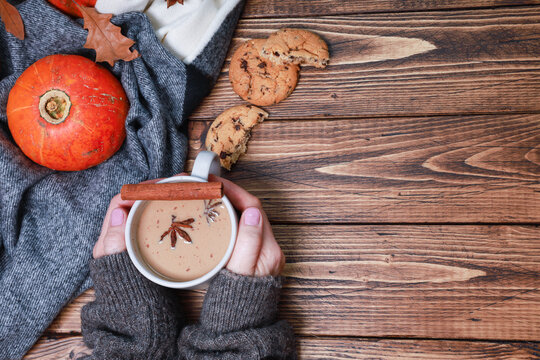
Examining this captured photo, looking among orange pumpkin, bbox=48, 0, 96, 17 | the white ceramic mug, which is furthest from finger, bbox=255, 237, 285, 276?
orange pumpkin, bbox=48, 0, 96, 17

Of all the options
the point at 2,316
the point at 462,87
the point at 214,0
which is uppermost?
the point at 214,0

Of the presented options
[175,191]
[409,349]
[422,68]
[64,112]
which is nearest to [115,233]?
[175,191]

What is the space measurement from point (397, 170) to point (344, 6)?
1.54 ft

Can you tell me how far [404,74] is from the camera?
110cm

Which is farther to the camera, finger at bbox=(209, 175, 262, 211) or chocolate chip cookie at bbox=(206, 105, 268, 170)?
chocolate chip cookie at bbox=(206, 105, 268, 170)

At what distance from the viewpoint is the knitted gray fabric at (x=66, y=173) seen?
3.45 feet

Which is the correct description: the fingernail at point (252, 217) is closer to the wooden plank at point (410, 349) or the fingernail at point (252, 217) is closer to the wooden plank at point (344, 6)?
the wooden plank at point (410, 349)

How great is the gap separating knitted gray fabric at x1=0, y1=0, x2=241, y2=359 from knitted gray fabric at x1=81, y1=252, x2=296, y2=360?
170mm

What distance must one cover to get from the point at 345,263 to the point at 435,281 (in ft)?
0.71

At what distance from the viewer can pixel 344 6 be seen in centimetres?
114

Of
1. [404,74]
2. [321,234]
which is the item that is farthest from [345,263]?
[404,74]

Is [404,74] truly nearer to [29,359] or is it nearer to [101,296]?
[101,296]

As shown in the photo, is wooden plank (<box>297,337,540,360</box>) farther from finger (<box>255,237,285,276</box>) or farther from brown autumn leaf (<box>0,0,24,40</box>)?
brown autumn leaf (<box>0,0,24,40</box>)

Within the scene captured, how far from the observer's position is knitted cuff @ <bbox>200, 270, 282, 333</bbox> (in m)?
0.88
